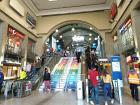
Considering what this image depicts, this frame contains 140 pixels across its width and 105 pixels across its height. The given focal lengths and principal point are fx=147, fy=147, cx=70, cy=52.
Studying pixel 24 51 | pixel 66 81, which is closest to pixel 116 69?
pixel 66 81

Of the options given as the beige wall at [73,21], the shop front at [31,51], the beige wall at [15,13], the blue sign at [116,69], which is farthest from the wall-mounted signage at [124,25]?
the shop front at [31,51]

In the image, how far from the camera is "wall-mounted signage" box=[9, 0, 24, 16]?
1177cm

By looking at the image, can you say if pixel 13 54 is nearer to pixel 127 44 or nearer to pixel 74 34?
pixel 127 44

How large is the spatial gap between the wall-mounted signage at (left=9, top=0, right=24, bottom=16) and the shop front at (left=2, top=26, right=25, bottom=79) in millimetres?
1678

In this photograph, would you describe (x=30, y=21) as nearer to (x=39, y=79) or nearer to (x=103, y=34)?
(x=39, y=79)

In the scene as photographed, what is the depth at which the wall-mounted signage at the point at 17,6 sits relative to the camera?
38.6 feet

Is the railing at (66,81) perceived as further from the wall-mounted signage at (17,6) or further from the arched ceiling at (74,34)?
the arched ceiling at (74,34)

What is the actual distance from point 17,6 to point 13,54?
164 inches

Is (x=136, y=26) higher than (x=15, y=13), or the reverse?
(x=15, y=13)

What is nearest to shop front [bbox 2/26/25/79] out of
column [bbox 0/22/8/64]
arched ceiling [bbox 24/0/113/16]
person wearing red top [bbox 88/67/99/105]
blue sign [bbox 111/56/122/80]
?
column [bbox 0/22/8/64]

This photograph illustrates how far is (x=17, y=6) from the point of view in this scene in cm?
1263

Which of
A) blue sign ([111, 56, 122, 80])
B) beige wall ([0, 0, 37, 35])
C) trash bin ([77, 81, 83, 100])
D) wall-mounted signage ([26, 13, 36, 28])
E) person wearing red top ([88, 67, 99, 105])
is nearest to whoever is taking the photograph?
person wearing red top ([88, 67, 99, 105])

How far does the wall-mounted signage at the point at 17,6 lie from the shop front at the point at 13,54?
1.68m

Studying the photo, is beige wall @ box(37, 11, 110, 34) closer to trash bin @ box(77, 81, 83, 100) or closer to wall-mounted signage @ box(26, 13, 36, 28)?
wall-mounted signage @ box(26, 13, 36, 28)
